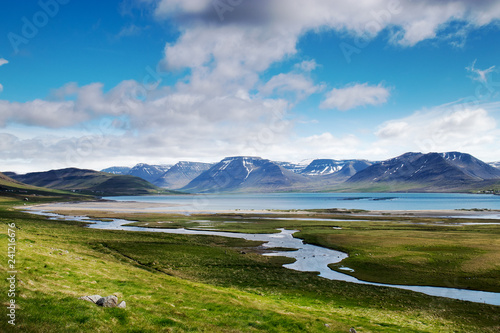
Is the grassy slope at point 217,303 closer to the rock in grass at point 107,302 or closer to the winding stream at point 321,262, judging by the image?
the rock in grass at point 107,302

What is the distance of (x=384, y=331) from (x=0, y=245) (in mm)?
35906

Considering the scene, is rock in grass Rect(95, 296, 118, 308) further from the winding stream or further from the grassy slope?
the winding stream

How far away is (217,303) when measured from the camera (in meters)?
26.3

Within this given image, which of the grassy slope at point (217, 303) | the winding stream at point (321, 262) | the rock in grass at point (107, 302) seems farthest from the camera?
the winding stream at point (321, 262)

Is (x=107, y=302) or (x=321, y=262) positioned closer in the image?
(x=107, y=302)

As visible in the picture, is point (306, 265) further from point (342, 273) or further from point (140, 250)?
point (140, 250)

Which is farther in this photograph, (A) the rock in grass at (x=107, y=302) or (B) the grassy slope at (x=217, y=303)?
(A) the rock in grass at (x=107, y=302)

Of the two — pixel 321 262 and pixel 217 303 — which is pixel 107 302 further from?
pixel 321 262

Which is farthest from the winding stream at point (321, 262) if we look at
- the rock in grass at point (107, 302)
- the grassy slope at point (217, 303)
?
the rock in grass at point (107, 302)

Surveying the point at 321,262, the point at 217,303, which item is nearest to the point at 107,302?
the point at 217,303

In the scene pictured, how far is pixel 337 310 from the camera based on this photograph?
3089 centimetres

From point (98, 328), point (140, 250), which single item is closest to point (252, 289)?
point (98, 328)

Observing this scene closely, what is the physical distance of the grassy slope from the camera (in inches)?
707

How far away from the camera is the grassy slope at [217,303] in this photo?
1795cm
